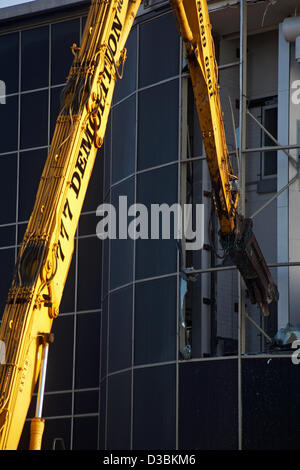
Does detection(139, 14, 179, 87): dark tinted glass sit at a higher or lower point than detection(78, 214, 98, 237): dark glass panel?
higher

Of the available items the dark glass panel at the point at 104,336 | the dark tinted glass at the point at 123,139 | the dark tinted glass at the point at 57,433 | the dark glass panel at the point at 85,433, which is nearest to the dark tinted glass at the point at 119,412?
the dark glass panel at the point at 104,336

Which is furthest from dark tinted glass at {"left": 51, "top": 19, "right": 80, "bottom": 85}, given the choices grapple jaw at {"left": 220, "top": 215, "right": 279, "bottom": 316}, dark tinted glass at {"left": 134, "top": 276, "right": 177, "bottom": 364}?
grapple jaw at {"left": 220, "top": 215, "right": 279, "bottom": 316}

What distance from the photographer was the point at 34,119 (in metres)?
29.4

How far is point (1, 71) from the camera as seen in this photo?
98.3ft

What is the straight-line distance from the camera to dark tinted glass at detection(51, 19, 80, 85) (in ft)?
95.9

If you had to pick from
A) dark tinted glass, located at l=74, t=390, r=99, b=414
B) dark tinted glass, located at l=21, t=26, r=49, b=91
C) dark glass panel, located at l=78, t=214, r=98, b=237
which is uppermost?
dark tinted glass, located at l=21, t=26, r=49, b=91

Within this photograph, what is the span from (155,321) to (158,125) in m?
4.61

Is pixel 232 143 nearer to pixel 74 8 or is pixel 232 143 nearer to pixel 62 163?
pixel 74 8

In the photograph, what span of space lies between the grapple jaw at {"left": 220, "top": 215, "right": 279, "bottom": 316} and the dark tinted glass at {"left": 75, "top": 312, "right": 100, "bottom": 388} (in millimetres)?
6294

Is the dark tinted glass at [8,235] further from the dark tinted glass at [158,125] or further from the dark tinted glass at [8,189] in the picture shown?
the dark tinted glass at [158,125]

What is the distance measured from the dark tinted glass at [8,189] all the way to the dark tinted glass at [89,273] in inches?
96.8

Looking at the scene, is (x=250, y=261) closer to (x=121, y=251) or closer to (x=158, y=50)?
(x=121, y=251)

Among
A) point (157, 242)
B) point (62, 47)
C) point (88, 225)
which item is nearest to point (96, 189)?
point (88, 225)

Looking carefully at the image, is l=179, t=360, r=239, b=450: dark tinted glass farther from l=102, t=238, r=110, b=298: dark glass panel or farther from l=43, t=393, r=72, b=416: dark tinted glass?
l=43, t=393, r=72, b=416: dark tinted glass
